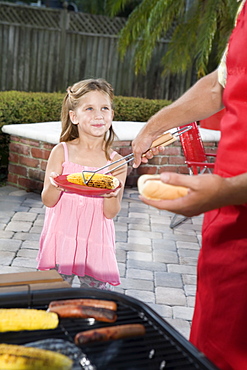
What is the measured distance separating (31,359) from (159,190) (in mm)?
528

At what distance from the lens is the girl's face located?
331 cm

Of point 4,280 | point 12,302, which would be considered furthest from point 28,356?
point 4,280

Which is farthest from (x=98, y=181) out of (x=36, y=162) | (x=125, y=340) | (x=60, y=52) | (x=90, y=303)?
(x=60, y=52)

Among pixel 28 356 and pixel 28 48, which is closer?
pixel 28 356

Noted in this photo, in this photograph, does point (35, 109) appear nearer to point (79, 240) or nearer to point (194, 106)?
point (79, 240)

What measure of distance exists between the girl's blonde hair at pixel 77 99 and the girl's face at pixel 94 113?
3 cm

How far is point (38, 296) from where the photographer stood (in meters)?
1.64

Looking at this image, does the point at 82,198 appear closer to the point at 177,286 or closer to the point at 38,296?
the point at 177,286

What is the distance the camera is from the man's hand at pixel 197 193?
4.78 feet

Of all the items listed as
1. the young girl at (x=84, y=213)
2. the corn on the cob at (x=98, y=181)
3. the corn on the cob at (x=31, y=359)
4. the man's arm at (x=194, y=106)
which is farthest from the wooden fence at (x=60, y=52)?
the corn on the cob at (x=31, y=359)

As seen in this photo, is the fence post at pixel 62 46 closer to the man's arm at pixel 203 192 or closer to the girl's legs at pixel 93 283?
the girl's legs at pixel 93 283

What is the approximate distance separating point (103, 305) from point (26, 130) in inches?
199

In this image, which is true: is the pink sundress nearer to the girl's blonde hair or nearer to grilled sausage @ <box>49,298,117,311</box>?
the girl's blonde hair

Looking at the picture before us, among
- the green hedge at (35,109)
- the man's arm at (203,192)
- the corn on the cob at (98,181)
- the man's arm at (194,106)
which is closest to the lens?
the man's arm at (203,192)
